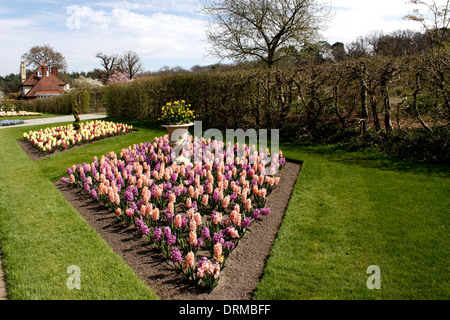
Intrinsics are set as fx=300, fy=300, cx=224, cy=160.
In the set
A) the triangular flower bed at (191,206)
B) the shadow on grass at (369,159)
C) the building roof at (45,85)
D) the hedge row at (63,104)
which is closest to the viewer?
the triangular flower bed at (191,206)

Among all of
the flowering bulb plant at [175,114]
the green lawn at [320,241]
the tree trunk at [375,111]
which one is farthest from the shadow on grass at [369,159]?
the flowering bulb plant at [175,114]

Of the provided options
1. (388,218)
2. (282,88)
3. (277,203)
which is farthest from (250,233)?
(282,88)

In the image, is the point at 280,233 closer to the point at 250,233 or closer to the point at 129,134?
the point at 250,233

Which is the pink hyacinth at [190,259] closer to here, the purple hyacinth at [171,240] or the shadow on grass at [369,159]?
the purple hyacinth at [171,240]

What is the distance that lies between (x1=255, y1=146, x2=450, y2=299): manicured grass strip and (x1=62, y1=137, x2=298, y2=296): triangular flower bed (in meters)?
0.65

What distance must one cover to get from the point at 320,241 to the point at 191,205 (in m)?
2.16

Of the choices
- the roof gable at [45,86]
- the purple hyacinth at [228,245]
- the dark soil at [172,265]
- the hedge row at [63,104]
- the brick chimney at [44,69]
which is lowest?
the dark soil at [172,265]

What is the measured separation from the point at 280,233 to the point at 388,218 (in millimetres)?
1826

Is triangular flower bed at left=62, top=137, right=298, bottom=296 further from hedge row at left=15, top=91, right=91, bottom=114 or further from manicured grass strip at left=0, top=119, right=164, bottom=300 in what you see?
hedge row at left=15, top=91, right=91, bottom=114

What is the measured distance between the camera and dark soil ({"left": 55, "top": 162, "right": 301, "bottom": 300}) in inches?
137

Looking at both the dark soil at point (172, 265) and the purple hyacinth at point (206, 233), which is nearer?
the dark soil at point (172, 265)

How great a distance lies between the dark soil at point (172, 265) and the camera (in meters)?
3.48

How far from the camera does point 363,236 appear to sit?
4.42 metres

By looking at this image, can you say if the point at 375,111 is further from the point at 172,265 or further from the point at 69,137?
the point at 69,137
